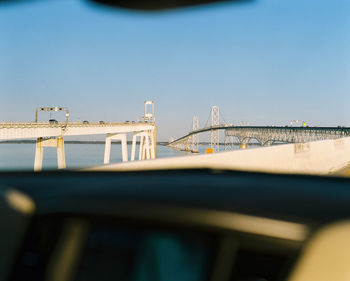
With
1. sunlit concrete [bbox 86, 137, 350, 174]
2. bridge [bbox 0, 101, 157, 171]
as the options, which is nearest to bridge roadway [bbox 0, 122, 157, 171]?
bridge [bbox 0, 101, 157, 171]

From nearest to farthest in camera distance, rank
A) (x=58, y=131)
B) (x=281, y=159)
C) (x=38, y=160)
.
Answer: (x=281, y=159)
(x=38, y=160)
(x=58, y=131)

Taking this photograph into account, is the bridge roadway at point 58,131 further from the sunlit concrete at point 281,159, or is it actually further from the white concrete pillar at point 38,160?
the sunlit concrete at point 281,159

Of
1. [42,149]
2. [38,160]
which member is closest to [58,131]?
[42,149]

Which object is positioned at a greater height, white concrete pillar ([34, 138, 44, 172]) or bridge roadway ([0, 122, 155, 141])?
white concrete pillar ([34, 138, 44, 172])

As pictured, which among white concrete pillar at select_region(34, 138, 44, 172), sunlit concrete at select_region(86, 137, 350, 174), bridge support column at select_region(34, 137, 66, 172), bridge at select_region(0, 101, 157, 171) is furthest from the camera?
bridge at select_region(0, 101, 157, 171)

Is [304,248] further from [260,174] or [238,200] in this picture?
[260,174]

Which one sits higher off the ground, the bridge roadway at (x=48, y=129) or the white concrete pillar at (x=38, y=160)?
the white concrete pillar at (x=38, y=160)

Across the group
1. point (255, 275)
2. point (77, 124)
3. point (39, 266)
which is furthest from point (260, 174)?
point (77, 124)

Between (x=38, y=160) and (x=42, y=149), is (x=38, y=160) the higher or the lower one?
the higher one

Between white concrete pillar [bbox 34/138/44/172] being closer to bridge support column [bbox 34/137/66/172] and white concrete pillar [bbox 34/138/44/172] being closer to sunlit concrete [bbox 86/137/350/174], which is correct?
bridge support column [bbox 34/137/66/172]

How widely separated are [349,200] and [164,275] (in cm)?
71

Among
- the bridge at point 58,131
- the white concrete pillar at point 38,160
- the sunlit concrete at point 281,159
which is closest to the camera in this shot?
the white concrete pillar at point 38,160

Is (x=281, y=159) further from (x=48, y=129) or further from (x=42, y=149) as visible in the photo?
(x=48, y=129)

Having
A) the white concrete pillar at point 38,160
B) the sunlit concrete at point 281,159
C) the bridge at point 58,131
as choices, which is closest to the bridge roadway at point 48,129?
the bridge at point 58,131
